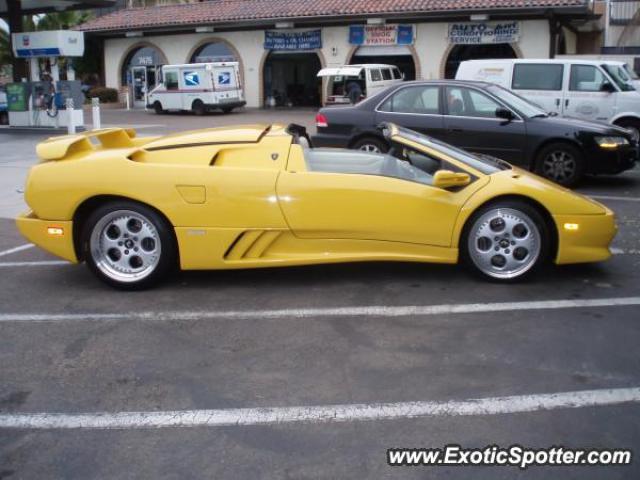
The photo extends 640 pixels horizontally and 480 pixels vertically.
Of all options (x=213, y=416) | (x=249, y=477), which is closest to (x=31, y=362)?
(x=213, y=416)

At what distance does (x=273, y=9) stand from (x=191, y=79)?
509 centimetres

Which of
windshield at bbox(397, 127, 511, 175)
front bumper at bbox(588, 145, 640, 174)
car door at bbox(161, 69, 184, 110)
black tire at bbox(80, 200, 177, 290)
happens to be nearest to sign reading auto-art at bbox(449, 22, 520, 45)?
car door at bbox(161, 69, 184, 110)

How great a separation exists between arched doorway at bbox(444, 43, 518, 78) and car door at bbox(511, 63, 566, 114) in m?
15.5

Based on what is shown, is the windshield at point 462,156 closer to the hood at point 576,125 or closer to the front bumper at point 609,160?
the hood at point 576,125

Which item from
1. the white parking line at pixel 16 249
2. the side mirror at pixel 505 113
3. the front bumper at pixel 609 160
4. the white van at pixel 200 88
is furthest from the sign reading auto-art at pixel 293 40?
the white parking line at pixel 16 249

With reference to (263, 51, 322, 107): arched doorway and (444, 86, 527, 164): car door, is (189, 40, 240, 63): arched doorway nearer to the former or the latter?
(263, 51, 322, 107): arched doorway

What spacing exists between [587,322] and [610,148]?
215 inches

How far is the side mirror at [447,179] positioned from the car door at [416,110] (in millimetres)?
4590

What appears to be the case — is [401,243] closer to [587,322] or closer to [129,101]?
[587,322]

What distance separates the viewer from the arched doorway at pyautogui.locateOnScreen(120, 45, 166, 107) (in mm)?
35562

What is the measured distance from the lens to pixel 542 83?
13.1m

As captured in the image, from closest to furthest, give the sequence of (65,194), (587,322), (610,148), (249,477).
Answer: (249,477)
(587,322)
(65,194)
(610,148)

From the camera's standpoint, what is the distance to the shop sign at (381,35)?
29.0m

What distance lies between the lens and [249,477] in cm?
292
